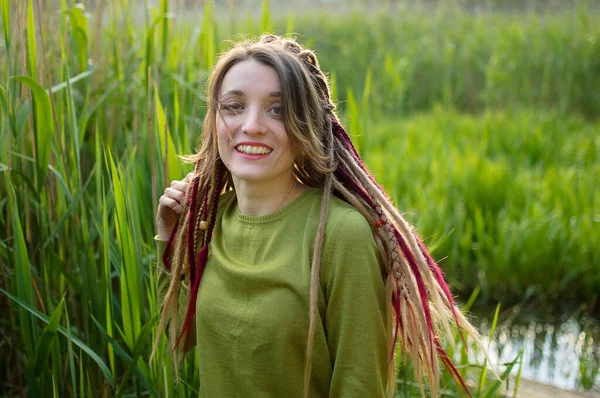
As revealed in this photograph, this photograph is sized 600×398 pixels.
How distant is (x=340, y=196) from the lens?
1.39 meters

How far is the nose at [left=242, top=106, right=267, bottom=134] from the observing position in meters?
1.31

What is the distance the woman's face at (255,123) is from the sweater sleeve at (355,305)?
17 cm

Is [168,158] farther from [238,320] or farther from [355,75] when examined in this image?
[355,75]

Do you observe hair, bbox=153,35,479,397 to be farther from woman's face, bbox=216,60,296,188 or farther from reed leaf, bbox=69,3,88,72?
reed leaf, bbox=69,3,88,72

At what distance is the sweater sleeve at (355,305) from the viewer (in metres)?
1.25

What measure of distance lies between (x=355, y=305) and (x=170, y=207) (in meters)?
0.50

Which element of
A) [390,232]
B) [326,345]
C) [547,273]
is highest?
[390,232]

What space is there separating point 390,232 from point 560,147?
3434 millimetres

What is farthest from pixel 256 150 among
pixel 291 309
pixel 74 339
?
pixel 74 339

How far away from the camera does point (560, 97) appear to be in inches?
216

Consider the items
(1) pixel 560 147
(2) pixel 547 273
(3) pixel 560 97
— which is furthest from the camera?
(3) pixel 560 97

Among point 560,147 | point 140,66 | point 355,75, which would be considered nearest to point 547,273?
point 560,147

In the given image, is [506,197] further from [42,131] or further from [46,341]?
[46,341]

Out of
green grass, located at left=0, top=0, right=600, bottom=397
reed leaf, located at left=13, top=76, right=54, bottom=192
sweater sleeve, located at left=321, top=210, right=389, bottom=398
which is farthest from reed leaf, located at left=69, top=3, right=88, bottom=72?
sweater sleeve, located at left=321, top=210, right=389, bottom=398
